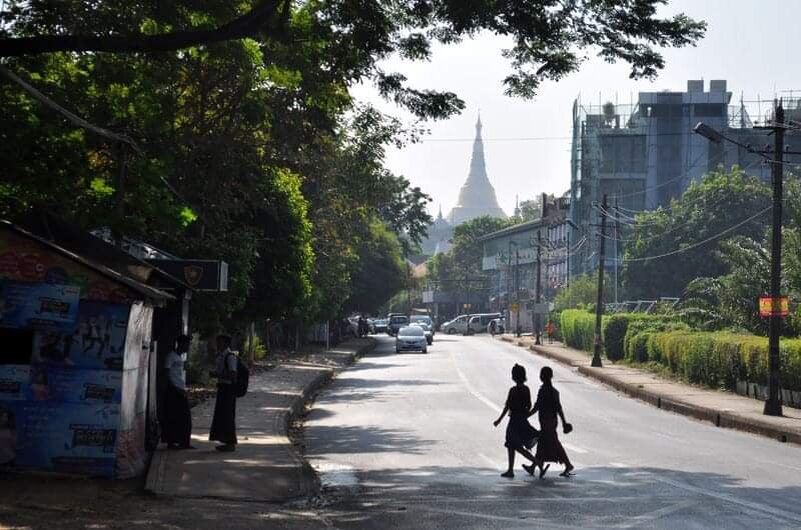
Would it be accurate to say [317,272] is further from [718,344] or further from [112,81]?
[112,81]

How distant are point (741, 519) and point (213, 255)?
1827cm

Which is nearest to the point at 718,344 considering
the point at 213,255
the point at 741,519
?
the point at 213,255

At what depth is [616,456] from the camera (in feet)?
58.9

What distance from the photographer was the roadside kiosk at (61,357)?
43.9 feet

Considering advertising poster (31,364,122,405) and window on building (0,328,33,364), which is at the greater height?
window on building (0,328,33,364)

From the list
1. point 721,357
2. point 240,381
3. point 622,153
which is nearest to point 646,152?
point 622,153

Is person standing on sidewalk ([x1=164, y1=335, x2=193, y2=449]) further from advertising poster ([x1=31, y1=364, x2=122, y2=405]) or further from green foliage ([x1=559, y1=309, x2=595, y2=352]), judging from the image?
green foliage ([x1=559, y1=309, x2=595, y2=352])

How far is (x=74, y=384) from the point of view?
44.7 ft

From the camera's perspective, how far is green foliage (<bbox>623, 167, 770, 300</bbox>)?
8081 cm

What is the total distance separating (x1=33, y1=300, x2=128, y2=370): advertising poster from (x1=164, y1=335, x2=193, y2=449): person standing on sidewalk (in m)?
2.91

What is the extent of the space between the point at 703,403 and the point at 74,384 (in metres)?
19.0

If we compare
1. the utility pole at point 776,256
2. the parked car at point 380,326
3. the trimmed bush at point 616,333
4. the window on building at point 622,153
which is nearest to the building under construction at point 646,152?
the window on building at point 622,153

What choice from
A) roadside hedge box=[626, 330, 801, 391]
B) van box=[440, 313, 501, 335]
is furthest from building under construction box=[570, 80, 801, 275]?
roadside hedge box=[626, 330, 801, 391]

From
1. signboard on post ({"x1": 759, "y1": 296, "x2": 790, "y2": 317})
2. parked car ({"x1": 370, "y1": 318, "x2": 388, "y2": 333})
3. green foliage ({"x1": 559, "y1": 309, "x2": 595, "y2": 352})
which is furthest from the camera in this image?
parked car ({"x1": 370, "y1": 318, "x2": 388, "y2": 333})
